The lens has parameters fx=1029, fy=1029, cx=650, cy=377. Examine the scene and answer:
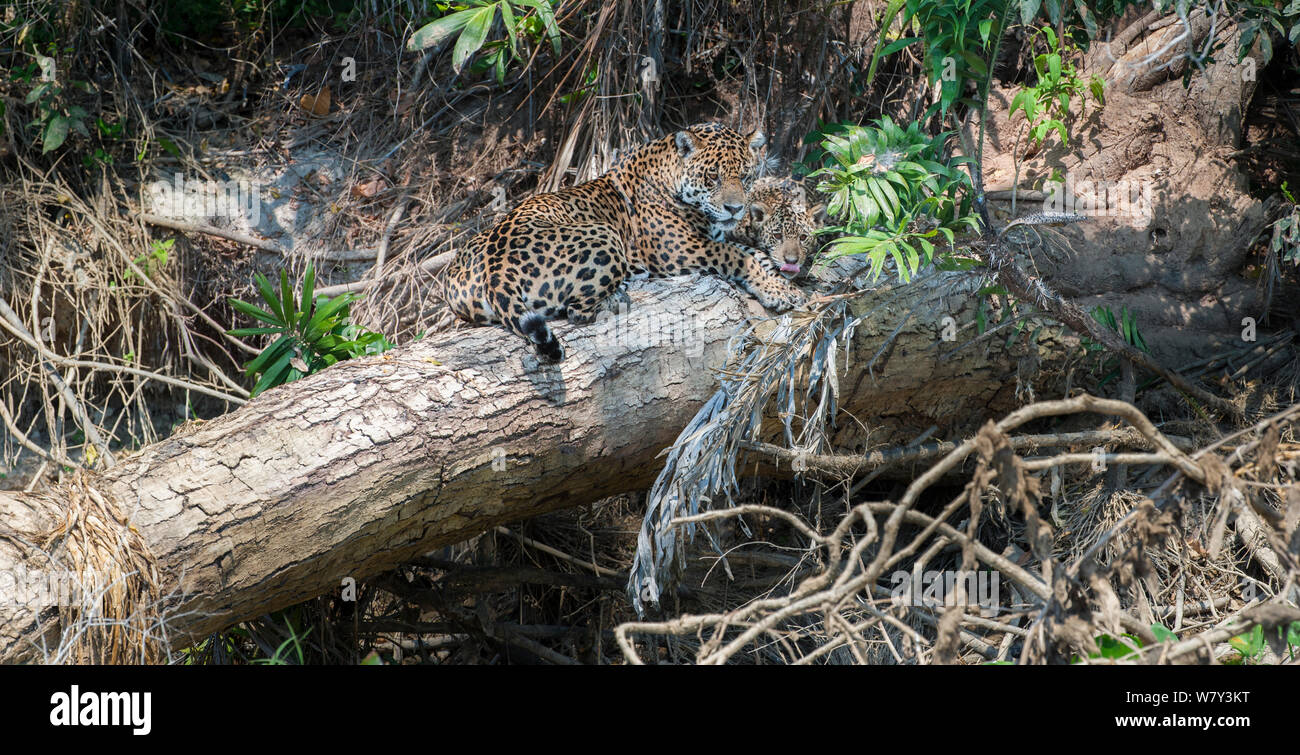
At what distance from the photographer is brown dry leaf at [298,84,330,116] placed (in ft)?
25.7

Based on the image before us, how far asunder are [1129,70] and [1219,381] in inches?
76.9

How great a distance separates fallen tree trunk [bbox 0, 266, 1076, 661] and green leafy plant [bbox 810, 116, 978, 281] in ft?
1.64

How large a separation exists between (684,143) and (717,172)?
0.27 metres

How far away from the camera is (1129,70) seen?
6.18 metres

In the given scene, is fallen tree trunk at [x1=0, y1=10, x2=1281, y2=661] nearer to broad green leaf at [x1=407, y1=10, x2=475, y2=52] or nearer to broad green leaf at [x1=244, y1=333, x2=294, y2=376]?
broad green leaf at [x1=244, y1=333, x2=294, y2=376]

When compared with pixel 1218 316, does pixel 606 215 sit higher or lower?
higher

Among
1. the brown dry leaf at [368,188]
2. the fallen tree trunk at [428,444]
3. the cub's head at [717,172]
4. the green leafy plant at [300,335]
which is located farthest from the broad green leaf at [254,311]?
the cub's head at [717,172]

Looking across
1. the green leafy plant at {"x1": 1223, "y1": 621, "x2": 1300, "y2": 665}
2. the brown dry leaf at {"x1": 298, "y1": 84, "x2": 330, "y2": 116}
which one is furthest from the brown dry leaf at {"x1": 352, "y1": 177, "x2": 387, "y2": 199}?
the green leafy plant at {"x1": 1223, "y1": 621, "x2": 1300, "y2": 665}

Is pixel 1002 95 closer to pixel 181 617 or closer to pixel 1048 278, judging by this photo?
pixel 1048 278

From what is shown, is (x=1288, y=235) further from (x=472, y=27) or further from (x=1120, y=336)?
(x=472, y=27)

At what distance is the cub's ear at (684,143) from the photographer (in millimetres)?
5922
